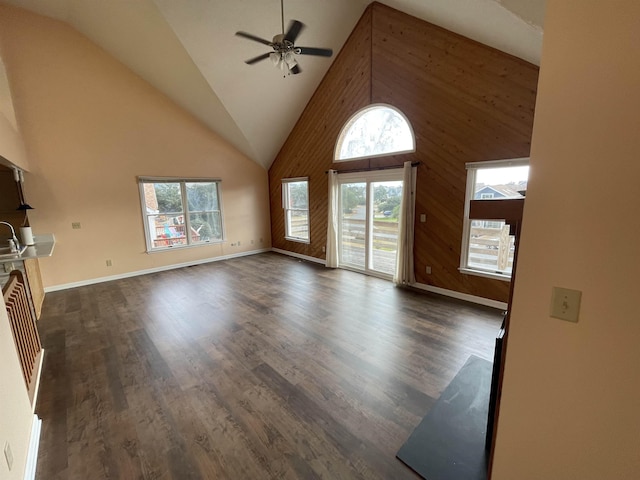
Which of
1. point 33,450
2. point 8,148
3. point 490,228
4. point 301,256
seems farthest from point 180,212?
point 490,228

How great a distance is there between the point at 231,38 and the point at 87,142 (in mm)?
3256

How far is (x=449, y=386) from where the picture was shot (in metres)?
2.29

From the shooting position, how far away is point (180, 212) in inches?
244

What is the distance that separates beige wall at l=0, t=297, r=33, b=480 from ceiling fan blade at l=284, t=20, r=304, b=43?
11.0 feet

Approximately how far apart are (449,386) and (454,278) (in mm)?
2221

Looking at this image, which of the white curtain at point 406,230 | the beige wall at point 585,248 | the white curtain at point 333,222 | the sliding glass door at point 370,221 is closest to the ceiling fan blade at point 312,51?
the white curtain at point 406,230

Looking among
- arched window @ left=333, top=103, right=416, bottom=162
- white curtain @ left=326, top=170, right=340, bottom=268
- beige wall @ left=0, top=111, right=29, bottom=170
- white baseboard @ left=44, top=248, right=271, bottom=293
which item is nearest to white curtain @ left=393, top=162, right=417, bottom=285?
arched window @ left=333, top=103, right=416, bottom=162

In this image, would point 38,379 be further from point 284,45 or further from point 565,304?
point 284,45

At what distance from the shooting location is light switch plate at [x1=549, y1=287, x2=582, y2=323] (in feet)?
3.10

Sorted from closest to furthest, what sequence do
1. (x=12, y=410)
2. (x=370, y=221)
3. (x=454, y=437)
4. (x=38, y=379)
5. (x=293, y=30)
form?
(x=12, y=410) → (x=454, y=437) → (x=38, y=379) → (x=293, y=30) → (x=370, y=221)

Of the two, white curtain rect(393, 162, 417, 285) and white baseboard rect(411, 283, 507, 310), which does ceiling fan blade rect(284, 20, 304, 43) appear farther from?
white baseboard rect(411, 283, 507, 310)

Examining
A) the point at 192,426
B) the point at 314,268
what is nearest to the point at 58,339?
the point at 192,426

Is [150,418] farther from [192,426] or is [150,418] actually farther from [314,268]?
[314,268]

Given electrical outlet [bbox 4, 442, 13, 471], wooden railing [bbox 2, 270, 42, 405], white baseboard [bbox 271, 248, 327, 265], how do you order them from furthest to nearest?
white baseboard [bbox 271, 248, 327, 265] < wooden railing [bbox 2, 270, 42, 405] < electrical outlet [bbox 4, 442, 13, 471]
